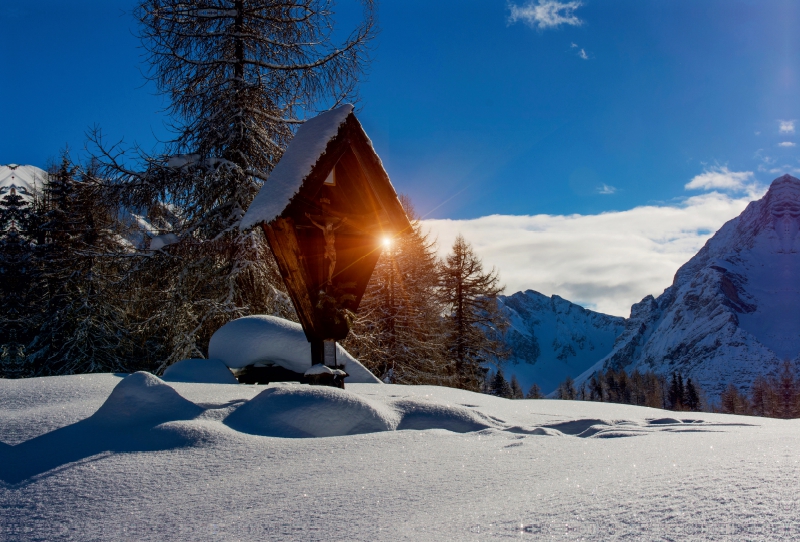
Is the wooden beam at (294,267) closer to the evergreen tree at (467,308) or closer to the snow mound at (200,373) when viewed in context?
the snow mound at (200,373)

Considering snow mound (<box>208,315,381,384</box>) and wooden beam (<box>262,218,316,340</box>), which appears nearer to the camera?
wooden beam (<box>262,218,316,340</box>)

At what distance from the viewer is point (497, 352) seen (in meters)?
21.5

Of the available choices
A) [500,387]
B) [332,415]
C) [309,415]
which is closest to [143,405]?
[309,415]

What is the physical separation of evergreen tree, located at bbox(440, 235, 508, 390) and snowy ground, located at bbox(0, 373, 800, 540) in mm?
18418

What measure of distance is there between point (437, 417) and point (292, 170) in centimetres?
270

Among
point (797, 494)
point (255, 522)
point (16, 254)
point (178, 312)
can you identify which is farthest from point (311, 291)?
point (16, 254)

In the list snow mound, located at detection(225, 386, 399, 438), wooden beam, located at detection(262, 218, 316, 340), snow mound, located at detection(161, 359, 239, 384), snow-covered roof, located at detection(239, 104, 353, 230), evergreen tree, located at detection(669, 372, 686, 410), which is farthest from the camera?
evergreen tree, located at detection(669, 372, 686, 410)

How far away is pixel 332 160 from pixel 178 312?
258 inches

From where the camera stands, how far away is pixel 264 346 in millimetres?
5574

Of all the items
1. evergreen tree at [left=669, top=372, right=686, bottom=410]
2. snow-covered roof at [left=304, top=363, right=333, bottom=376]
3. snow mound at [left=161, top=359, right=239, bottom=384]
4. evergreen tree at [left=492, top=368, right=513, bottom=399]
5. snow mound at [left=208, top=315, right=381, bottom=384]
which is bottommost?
evergreen tree at [left=669, top=372, right=686, bottom=410]

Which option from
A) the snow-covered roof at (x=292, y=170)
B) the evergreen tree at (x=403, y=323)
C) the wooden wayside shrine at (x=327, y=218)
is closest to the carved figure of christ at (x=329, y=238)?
the wooden wayside shrine at (x=327, y=218)

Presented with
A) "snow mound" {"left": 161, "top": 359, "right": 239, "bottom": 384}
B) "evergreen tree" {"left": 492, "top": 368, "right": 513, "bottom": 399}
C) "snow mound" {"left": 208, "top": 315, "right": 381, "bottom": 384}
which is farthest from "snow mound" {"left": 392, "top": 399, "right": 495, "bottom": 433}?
"evergreen tree" {"left": 492, "top": 368, "right": 513, "bottom": 399}

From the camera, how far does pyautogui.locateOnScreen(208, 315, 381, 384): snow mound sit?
5.55 metres

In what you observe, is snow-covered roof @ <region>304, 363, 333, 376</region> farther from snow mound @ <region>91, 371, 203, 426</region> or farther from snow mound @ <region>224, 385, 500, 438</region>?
snow mound @ <region>91, 371, 203, 426</region>
